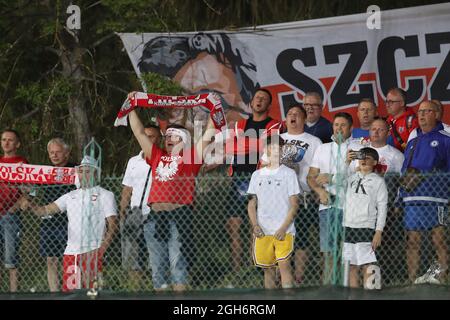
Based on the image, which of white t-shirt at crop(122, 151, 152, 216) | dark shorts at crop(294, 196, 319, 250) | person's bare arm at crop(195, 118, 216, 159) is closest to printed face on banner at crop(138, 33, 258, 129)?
white t-shirt at crop(122, 151, 152, 216)

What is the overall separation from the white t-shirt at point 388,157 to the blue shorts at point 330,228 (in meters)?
0.79

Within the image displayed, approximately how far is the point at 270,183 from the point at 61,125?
5180 millimetres

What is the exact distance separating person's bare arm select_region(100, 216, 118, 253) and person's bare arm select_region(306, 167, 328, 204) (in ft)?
6.27

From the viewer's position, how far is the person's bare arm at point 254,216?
9805mm

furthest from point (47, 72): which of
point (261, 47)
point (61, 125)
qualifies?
point (261, 47)

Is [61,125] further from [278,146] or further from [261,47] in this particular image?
[278,146]

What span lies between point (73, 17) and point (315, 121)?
159 inches

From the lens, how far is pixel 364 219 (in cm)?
959

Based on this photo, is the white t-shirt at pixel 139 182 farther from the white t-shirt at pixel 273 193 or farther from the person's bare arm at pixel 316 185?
the person's bare arm at pixel 316 185

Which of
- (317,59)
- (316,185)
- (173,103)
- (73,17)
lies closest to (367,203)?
(316,185)

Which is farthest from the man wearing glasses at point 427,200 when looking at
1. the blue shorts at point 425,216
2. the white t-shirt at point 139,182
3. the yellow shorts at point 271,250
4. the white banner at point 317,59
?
the white t-shirt at point 139,182

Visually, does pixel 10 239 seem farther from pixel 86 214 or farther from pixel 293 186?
pixel 293 186

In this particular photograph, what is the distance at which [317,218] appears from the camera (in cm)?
1009

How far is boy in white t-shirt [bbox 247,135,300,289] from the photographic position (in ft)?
31.9
